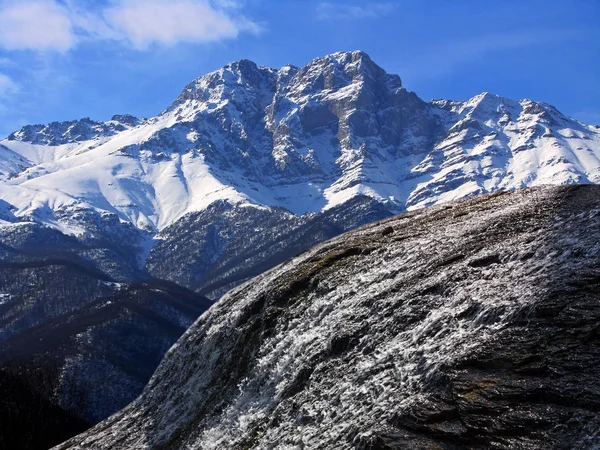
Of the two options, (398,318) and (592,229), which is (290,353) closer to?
(398,318)

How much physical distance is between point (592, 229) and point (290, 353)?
40.8 feet

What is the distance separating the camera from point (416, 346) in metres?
21.2

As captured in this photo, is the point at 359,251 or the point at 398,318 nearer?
the point at 398,318

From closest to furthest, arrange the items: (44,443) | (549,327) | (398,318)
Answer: (549,327) < (398,318) < (44,443)

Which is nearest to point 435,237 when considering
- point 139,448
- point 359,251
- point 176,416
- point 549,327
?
point 359,251

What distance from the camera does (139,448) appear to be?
31.8 metres

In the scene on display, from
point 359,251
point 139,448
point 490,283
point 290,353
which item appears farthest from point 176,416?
point 490,283

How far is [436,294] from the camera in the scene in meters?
23.8

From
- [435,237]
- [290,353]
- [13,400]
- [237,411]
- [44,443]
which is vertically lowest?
[237,411]

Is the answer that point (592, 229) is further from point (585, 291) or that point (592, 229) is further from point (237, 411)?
point (237, 411)

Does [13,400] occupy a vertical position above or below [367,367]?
above

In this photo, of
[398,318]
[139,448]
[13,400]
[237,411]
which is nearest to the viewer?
[398,318]

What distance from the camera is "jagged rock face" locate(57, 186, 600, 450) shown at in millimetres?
17328

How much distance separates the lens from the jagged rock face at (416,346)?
17.3 metres
